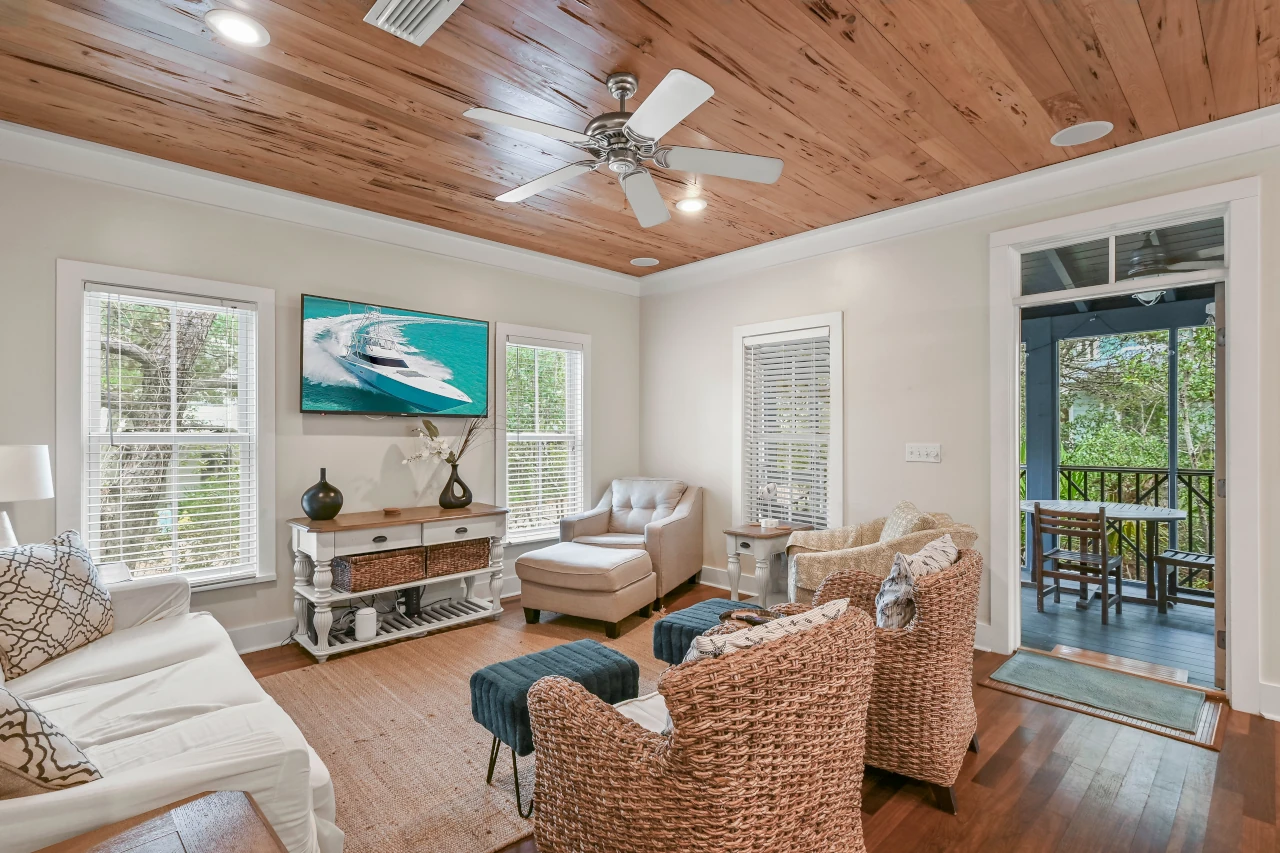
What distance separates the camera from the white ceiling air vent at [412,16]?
192cm

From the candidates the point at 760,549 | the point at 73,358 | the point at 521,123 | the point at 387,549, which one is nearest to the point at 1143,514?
the point at 760,549

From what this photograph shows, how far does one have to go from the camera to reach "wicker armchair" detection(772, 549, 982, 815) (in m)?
2.11

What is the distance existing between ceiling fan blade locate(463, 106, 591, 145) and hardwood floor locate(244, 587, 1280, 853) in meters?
2.39

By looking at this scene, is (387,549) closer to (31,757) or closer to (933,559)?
(31,757)

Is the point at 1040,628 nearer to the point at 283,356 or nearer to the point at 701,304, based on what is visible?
the point at 701,304

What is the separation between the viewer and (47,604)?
7.39 feet

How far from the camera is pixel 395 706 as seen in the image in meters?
2.96

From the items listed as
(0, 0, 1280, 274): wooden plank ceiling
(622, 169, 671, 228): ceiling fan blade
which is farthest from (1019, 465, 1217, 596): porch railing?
(622, 169, 671, 228): ceiling fan blade

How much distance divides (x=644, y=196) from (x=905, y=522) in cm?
225

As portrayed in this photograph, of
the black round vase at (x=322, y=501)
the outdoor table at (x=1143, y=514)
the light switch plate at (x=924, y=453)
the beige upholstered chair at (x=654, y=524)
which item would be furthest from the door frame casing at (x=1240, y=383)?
the black round vase at (x=322, y=501)

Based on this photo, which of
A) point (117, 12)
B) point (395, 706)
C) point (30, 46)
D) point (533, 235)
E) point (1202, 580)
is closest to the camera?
point (117, 12)

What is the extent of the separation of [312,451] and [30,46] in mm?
2238

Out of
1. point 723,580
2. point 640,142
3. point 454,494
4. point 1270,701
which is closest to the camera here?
point 640,142

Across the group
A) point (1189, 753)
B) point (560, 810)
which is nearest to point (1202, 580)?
point (1189, 753)
